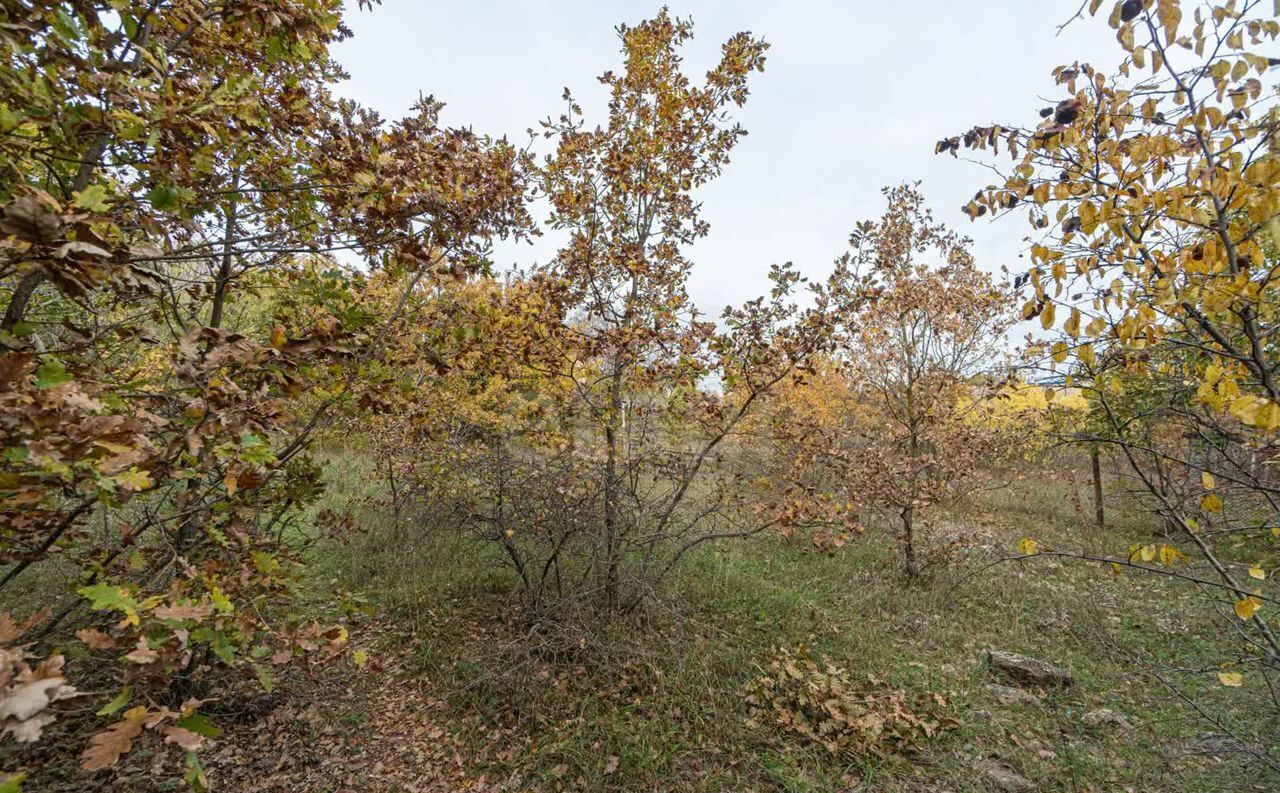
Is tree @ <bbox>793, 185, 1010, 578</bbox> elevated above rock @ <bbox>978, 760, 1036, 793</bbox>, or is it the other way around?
tree @ <bbox>793, 185, 1010, 578</bbox>

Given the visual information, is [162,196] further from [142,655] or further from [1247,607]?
[1247,607]

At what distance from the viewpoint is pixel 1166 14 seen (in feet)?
5.64

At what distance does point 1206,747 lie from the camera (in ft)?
14.6

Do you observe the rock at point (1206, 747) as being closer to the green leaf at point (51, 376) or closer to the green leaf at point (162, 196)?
the green leaf at point (51, 376)

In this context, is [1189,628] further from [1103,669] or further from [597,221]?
[597,221]

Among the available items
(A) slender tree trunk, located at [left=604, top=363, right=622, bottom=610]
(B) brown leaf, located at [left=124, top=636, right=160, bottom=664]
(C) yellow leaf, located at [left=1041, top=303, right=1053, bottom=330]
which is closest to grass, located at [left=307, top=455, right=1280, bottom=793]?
(A) slender tree trunk, located at [left=604, top=363, right=622, bottom=610]

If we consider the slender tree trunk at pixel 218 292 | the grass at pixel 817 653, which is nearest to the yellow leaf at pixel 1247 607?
the grass at pixel 817 653

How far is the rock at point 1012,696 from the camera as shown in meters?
5.29

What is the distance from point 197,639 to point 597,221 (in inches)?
195

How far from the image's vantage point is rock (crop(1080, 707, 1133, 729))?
493cm

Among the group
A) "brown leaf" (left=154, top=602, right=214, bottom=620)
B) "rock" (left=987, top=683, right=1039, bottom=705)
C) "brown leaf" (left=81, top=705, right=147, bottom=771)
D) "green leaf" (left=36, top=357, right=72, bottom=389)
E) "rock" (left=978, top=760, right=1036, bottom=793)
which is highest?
"green leaf" (left=36, top=357, right=72, bottom=389)

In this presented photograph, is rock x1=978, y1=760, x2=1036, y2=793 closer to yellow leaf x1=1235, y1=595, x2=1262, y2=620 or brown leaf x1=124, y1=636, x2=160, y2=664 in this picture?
yellow leaf x1=1235, y1=595, x2=1262, y2=620

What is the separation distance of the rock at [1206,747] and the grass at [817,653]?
85mm

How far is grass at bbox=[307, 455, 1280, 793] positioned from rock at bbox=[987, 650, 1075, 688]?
0.67ft
